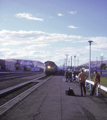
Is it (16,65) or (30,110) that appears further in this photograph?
(16,65)

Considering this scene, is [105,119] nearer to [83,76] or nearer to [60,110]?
[60,110]

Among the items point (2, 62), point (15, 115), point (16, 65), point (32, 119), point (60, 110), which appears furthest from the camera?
point (16, 65)

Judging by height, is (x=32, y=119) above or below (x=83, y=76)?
below

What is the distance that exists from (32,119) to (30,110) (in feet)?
4.85

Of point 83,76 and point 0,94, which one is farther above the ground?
point 83,76

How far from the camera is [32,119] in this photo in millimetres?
6578

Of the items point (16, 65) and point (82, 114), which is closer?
point (82, 114)

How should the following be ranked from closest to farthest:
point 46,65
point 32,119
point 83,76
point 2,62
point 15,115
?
point 32,119, point 15,115, point 83,76, point 46,65, point 2,62

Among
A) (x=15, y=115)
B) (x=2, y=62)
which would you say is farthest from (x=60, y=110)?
(x=2, y=62)

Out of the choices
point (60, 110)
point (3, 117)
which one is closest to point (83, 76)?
point (60, 110)

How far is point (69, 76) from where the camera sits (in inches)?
1066

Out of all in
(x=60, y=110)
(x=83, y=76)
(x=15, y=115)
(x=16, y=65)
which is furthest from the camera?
(x=16, y=65)

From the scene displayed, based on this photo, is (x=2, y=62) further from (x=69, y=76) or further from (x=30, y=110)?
(x=30, y=110)

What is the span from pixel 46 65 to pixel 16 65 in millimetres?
66270
